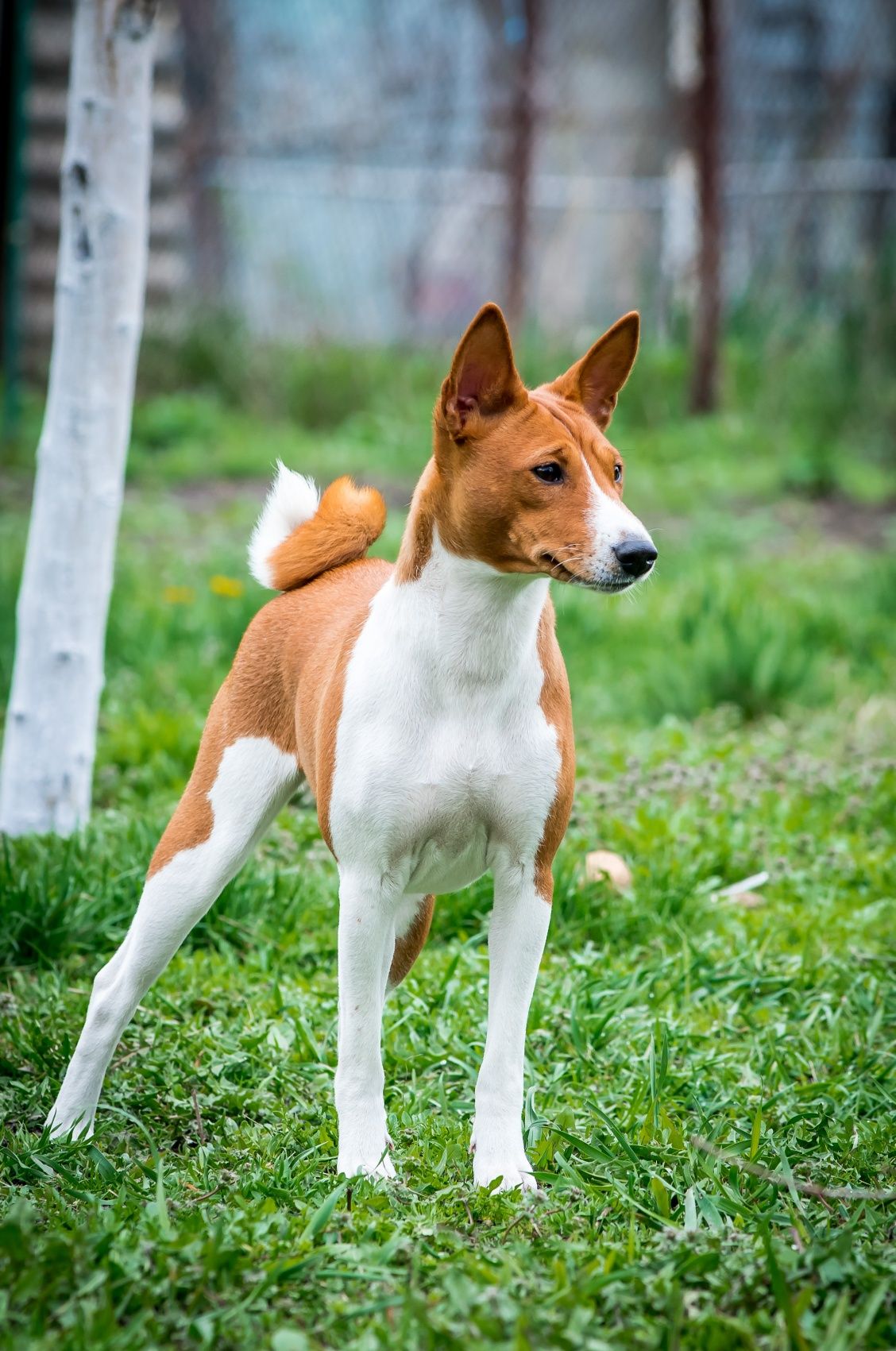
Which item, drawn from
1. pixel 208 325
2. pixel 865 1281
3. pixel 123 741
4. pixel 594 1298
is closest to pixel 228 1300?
pixel 594 1298

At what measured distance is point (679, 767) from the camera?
4844 millimetres

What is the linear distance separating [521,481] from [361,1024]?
1.14 meters

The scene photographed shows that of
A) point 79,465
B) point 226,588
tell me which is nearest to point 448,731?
point 79,465

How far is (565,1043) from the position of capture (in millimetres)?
3459

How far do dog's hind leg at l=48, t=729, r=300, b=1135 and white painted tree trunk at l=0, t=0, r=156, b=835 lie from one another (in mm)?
1324

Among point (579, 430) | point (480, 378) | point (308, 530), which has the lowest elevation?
point (308, 530)

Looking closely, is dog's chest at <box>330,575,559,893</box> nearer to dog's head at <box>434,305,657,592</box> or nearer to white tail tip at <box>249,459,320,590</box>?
dog's head at <box>434,305,657,592</box>

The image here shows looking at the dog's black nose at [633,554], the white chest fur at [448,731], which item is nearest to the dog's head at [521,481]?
the dog's black nose at [633,554]

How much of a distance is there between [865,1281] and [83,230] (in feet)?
11.7

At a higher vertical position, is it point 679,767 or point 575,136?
point 575,136

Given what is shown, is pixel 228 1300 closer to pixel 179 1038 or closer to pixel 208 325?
pixel 179 1038

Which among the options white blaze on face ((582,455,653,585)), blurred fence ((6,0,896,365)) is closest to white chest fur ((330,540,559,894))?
white blaze on face ((582,455,653,585))

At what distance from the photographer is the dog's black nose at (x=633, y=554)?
2510 mm

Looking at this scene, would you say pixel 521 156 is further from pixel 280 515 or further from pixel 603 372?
pixel 603 372
